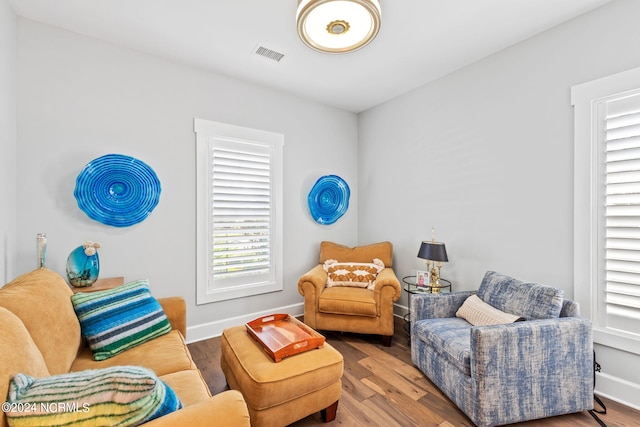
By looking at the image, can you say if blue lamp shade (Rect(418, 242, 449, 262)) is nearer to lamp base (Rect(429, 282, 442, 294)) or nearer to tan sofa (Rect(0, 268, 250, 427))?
lamp base (Rect(429, 282, 442, 294))

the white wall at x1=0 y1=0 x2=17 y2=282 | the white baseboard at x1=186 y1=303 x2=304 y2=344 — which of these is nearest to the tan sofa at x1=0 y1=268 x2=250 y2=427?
the white wall at x1=0 y1=0 x2=17 y2=282

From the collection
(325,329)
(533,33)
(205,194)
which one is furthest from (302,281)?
(533,33)

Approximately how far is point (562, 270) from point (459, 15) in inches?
81.6

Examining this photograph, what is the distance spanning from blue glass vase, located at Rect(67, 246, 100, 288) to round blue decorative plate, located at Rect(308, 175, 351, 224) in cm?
223

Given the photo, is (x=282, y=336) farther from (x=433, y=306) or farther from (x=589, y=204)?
(x=589, y=204)

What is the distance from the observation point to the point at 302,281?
296 centimetres

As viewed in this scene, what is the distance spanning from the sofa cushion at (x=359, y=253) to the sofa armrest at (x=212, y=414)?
101 inches

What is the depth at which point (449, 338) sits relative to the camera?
203 cm

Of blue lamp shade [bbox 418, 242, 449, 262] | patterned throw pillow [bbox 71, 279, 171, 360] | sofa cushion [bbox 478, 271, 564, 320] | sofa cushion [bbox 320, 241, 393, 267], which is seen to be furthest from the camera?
sofa cushion [bbox 320, 241, 393, 267]

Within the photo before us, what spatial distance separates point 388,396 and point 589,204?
1.98 metres

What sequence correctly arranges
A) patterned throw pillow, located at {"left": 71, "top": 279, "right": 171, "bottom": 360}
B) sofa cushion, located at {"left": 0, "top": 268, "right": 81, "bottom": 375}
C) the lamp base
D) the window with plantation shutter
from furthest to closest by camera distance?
the window with plantation shutter
the lamp base
patterned throw pillow, located at {"left": 71, "top": 279, "right": 171, "bottom": 360}
sofa cushion, located at {"left": 0, "top": 268, "right": 81, "bottom": 375}

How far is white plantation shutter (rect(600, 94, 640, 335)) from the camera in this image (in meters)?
1.93

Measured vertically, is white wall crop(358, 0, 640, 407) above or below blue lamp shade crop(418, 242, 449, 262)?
above

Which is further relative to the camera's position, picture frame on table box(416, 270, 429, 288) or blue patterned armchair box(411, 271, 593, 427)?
picture frame on table box(416, 270, 429, 288)
